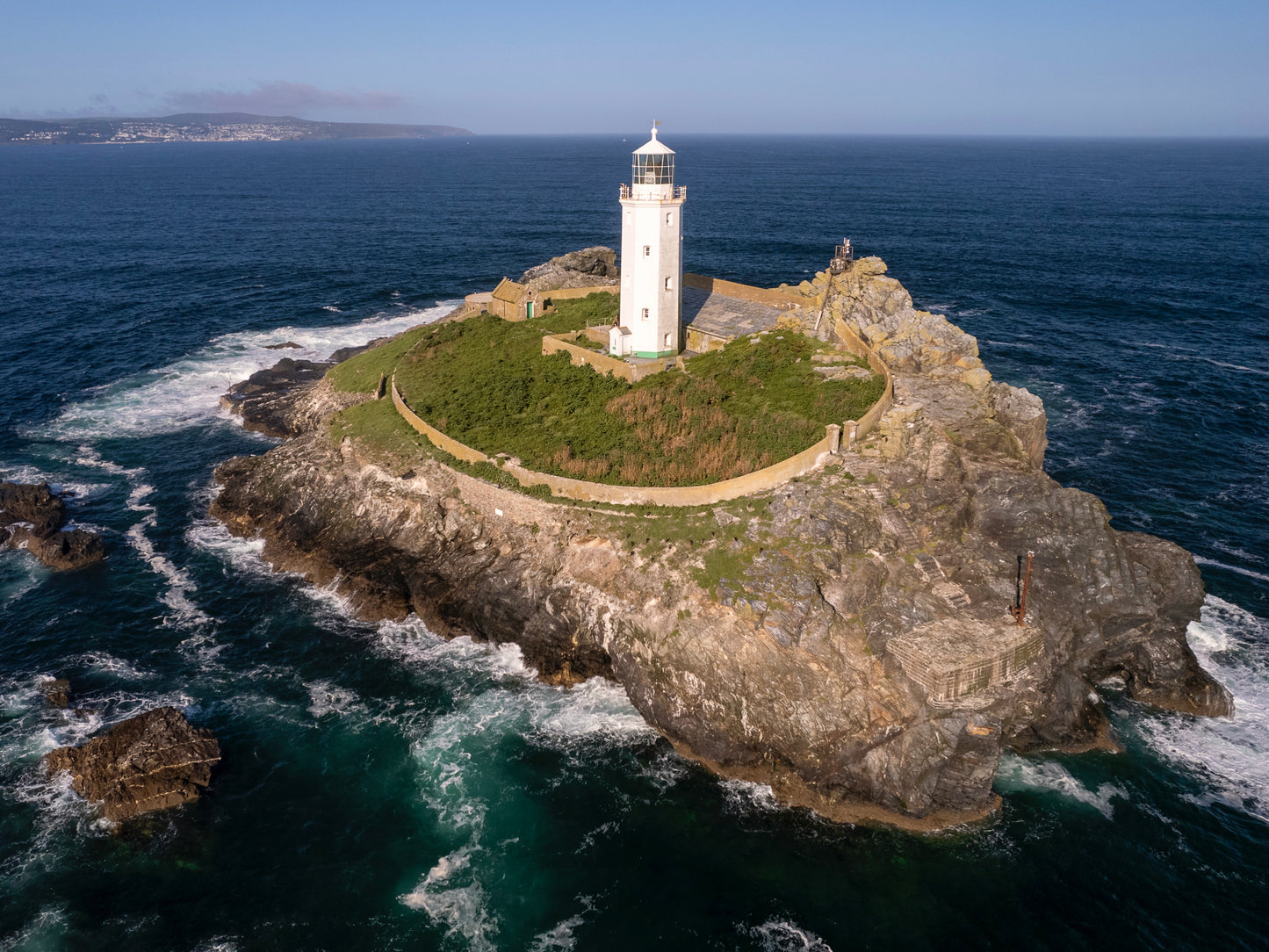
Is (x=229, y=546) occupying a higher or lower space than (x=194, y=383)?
lower

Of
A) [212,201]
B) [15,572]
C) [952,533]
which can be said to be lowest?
[15,572]

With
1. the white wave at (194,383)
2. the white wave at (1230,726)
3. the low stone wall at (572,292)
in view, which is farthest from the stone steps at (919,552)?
the white wave at (194,383)

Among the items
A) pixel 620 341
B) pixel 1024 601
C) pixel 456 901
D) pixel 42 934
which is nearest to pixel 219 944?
pixel 42 934

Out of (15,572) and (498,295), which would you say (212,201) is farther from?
(15,572)

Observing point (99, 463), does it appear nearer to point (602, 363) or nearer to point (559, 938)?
point (602, 363)

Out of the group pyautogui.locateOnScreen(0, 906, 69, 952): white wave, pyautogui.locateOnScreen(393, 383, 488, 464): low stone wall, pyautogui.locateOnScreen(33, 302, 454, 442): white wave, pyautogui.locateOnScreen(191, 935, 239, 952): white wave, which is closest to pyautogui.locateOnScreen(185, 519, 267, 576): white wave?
pyautogui.locateOnScreen(393, 383, 488, 464): low stone wall

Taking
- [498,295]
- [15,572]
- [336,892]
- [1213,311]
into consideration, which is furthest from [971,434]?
[1213,311]
